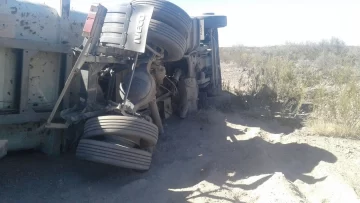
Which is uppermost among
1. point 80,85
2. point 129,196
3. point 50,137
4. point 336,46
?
point 336,46

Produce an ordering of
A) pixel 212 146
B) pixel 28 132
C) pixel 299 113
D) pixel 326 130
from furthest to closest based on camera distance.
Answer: pixel 299 113, pixel 326 130, pixel 212 146, pixel 28 132

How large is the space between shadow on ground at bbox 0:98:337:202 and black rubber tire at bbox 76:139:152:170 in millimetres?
258

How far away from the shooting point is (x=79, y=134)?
4625 mm

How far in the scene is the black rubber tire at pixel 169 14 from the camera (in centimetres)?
465

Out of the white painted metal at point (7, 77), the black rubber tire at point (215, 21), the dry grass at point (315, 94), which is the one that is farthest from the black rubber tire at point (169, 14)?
the black rubber tire at point (215, 21)

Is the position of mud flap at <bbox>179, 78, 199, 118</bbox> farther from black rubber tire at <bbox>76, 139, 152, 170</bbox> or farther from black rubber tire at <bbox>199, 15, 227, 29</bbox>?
black rubber tire at <bbox>76, 139, 152, 170</bbox>

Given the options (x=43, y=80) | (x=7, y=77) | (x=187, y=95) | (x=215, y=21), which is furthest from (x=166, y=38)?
(x=215, y=21)

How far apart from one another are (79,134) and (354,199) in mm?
2993

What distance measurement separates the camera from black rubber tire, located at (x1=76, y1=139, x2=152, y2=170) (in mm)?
3766

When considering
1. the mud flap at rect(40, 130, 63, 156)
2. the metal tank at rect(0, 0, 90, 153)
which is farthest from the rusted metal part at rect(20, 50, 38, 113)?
the mud flap at rect(40, 130, 63, 156)

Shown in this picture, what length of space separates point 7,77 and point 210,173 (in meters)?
2.38

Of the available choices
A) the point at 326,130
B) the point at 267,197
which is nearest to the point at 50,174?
the point at 267,197

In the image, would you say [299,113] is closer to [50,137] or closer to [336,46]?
[50,137]

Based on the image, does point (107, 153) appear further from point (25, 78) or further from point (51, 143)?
point (25, 78)
